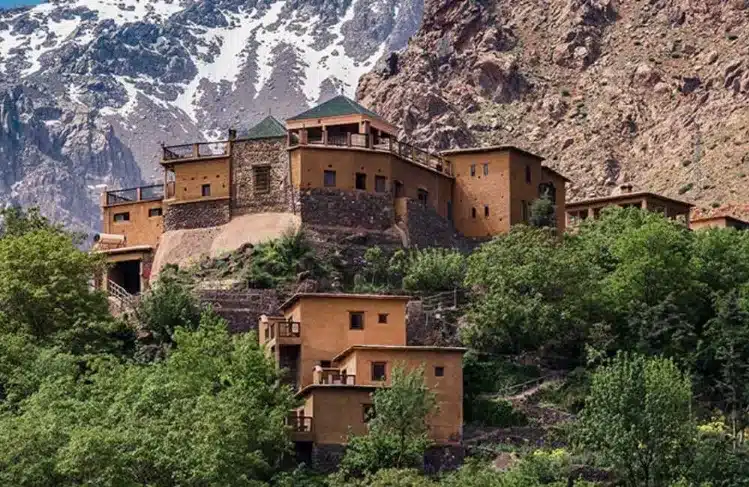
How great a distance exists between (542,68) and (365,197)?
5550cm

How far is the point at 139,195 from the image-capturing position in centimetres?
11444

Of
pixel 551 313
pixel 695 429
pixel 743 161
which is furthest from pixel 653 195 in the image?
pixel 695 429

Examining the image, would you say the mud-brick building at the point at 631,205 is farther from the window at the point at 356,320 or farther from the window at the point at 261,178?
the window at the point at 356,320

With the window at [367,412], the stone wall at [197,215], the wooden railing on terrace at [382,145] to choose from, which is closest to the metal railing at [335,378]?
the window at [367,412]

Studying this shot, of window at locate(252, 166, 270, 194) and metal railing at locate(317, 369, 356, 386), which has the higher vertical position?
window at locate(252, 166, 270, 194)

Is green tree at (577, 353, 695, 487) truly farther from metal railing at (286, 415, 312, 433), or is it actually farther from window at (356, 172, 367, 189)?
window at (356, 172, 367, 189)

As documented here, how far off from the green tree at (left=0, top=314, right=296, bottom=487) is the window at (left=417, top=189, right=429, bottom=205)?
19.8 metres

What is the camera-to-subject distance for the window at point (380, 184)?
358ft

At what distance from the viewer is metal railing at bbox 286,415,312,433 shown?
88625 millimetres

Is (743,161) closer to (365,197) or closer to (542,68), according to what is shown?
(542,68)

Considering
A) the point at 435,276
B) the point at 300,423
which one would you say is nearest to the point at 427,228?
the point at 435,276

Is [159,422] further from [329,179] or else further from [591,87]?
[591,87]

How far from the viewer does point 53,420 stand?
82.6m

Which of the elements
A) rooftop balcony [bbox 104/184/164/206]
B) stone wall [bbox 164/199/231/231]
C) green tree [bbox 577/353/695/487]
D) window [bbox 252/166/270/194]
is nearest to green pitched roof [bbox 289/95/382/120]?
window [bbox 252/166/270/194]
